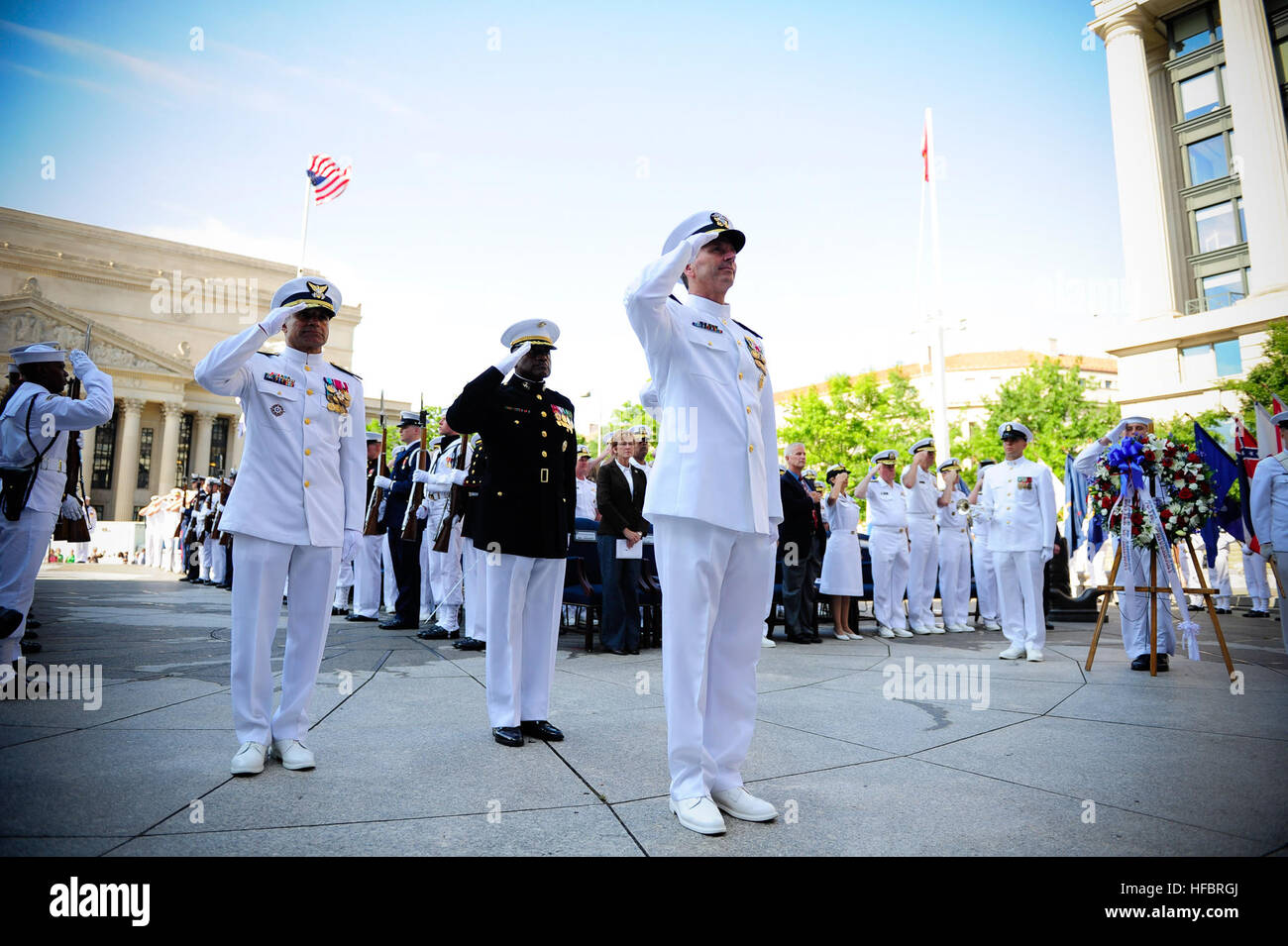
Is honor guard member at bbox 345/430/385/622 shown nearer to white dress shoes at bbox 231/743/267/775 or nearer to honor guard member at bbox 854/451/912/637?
honor guard member at bbox 854/451/912/637

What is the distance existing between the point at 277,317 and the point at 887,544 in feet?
30.4

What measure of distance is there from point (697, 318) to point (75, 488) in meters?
6.33

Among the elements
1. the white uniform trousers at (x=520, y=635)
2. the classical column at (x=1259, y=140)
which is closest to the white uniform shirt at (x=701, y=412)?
the white uniform trousers at (x=520, y=635)

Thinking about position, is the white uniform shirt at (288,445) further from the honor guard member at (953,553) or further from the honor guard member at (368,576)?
the honor guard member at (953,553)

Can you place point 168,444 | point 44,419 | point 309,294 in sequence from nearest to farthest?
1. point 309,294
2. point 44,419
3. point 168,444

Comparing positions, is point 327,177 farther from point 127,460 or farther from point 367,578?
point 127,460

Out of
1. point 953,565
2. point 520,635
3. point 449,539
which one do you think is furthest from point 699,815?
point 953,565

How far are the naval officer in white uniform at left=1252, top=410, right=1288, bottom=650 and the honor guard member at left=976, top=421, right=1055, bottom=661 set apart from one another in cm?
184

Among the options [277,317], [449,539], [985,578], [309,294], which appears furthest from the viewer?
[985,578]

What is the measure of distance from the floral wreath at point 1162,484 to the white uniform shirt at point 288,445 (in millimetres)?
7265

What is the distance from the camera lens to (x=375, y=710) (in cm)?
493

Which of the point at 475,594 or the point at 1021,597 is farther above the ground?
the point at 475,594

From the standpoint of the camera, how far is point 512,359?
4758 mm

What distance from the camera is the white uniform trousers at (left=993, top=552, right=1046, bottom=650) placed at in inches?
323
